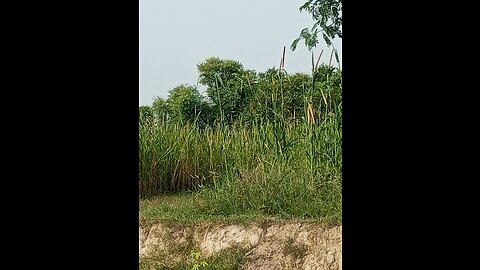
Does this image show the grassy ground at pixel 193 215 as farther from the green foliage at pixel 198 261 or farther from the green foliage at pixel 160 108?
the green foliage at pixel 160 108

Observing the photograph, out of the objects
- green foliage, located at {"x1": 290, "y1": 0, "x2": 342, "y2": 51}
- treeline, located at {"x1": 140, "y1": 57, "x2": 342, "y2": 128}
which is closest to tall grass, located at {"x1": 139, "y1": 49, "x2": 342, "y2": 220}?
treeline, located at {"x1": 140, "y1": 57, "x2": 342, "y2": 128}

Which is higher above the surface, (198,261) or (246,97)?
(246,97)

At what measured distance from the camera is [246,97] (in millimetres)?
4590

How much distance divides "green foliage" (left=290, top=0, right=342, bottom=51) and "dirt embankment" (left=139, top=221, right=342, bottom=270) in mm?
1193

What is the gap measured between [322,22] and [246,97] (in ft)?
2.64

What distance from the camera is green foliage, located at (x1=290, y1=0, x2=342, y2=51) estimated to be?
155 inches

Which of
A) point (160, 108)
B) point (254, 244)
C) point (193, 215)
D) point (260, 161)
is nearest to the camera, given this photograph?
point (254, 244)

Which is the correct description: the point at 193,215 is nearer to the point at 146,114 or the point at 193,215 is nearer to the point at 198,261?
the point at 198,261

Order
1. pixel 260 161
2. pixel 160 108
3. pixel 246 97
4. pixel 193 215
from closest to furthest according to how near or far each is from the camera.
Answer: pixel 193 215, pixel 260 161, pixel 246 97, pixel 160 108

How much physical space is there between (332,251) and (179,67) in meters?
2.01

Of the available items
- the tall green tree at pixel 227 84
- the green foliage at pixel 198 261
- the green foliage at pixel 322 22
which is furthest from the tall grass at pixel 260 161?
the green foliage at pixel 198 261

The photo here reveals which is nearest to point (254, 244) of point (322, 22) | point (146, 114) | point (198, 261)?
point (198, 261)
